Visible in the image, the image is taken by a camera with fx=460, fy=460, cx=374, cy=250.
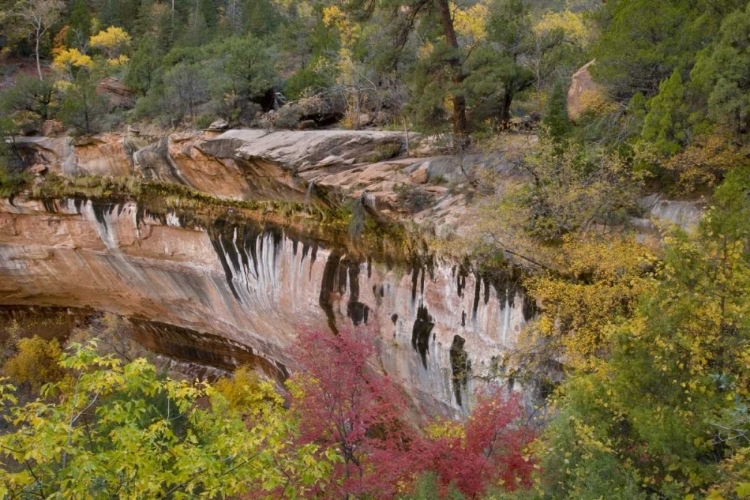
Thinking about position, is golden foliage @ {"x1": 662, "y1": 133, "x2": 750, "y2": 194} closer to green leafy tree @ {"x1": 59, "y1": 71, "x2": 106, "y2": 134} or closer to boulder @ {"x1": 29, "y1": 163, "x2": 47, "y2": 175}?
green leafy tree @ {"x1": 59, "y1": 71, "x2": 106, "y2": 134}

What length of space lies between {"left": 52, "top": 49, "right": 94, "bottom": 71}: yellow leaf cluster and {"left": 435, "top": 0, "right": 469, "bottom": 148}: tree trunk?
2623cm

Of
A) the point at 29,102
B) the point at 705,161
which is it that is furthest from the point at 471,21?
the point at 29,102

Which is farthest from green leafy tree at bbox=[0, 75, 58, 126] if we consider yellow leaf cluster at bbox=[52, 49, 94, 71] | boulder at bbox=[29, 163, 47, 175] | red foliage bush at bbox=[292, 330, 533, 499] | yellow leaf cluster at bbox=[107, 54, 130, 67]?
red foliage bush at bbox=[292, 330, 533, 499]

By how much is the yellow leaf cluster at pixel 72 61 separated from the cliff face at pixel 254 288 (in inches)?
527

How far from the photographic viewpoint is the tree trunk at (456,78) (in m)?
12.4

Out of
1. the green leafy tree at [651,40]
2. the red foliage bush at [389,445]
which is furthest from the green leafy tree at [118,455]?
the green leafy tree at [651,40]

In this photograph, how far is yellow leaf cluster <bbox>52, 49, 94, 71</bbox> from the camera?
29656 millimetres

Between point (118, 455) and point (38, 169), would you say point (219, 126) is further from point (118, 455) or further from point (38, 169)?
point (118, 455)

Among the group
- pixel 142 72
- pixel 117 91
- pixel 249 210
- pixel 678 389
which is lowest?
pixel 249 210

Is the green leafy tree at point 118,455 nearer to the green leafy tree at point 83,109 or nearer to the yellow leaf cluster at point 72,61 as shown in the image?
the green leafy tree at point 83,109

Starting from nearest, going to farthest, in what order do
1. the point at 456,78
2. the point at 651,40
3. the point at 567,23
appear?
the point at 651,40
the point at 456,78
the point at 567,23

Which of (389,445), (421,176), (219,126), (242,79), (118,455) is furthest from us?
(242,79)

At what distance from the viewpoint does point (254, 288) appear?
54.9 ft

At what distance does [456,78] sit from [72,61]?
29.3 metres
